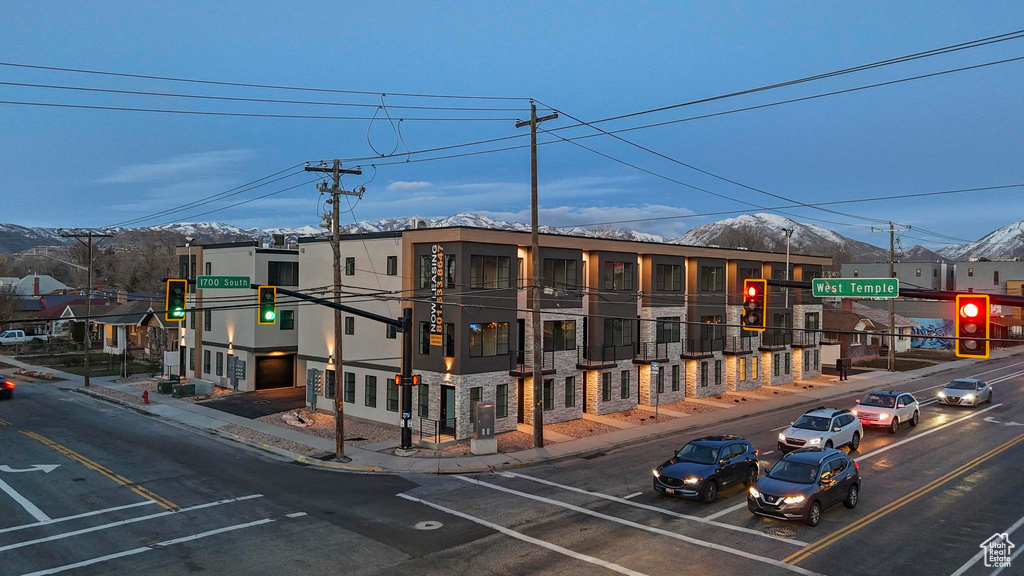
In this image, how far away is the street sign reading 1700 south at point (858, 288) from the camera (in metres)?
18.3

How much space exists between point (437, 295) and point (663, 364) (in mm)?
16550

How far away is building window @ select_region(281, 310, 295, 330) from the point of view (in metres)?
43.5

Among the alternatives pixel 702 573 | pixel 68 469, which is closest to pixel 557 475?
pixel 702 573

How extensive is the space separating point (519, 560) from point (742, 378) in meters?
33.5

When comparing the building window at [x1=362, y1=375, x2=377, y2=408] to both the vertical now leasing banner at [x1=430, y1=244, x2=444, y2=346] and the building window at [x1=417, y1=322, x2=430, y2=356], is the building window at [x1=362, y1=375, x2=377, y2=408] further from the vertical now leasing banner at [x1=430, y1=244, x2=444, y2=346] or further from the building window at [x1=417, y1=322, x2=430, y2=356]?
the vertical now leasing banner at [x1=430, y1=244, x2=444, y2=346]

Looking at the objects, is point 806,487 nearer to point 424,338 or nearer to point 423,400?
point 423,400

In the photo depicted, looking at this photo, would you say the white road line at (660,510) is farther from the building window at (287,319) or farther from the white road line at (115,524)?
the building window at (287,319)

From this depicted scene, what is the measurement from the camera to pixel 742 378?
44500 millimetres

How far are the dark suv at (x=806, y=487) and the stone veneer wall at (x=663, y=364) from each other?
18.1m

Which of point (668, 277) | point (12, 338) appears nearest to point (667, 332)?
point (668, 277)

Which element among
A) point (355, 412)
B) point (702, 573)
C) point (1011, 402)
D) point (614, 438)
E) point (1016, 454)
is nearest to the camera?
point (702, 573)

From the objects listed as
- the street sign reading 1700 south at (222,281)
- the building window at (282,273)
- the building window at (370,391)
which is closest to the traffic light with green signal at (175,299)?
the street sign reading 1700 south at (222,281)

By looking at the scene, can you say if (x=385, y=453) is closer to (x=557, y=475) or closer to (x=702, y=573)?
(x=557, y=475)

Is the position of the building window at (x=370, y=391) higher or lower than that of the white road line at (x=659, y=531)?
higher
